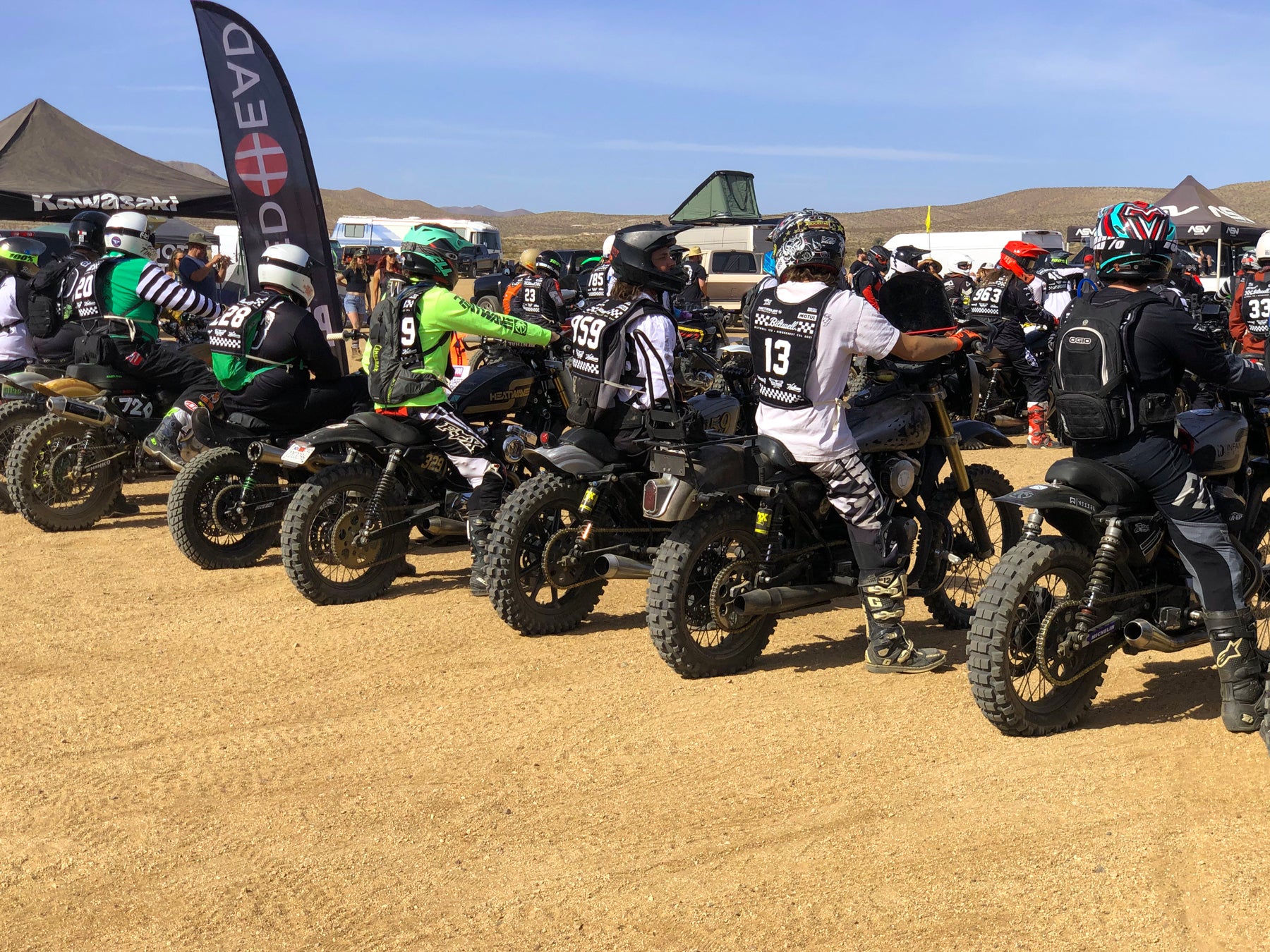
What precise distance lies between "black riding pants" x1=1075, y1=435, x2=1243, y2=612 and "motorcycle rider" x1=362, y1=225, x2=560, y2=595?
11.7ft

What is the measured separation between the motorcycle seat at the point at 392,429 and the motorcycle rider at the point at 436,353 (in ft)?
0.20

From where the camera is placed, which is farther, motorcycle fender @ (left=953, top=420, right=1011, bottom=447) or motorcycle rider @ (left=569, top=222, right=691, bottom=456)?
motorcycle fender @ (left=953, top=420, right=1011, bottom=447)

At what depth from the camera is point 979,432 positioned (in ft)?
20.1

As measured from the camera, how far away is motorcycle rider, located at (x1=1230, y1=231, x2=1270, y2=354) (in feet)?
37.2

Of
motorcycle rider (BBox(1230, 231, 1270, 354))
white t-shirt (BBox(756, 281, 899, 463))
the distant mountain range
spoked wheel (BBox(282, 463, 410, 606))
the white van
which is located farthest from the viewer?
the distant mountain range

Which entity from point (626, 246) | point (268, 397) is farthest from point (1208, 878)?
point (268, 397)

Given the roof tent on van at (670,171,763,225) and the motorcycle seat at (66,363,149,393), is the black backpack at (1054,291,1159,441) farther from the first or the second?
the roof tent on van at (670,171,763,225)

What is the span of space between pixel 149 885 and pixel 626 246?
350 centimetres

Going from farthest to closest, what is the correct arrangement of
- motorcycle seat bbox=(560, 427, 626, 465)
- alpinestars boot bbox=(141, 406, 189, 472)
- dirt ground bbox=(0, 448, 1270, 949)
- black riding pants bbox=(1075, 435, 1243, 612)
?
alpinestars boot bbox=(141, 406, 189, 472)
motorcycle seat bbox=(560, 427, 626, 465)
black riding pants bbox=(1075, 435, 1243, 612)
dirt ground bbox=(0, 448, 1270, 949)

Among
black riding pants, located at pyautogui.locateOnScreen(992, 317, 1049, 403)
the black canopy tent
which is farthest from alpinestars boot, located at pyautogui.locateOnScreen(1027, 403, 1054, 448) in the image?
the black canopy tent

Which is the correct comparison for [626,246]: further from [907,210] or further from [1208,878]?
[907,210]

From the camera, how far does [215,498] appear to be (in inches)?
305

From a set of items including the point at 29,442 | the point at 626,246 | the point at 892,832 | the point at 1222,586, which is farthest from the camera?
the point at 29,442

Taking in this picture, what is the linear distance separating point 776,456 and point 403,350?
2.67 m
